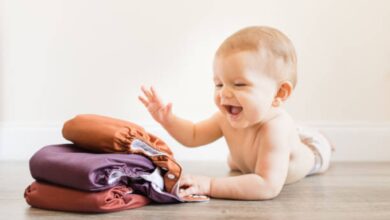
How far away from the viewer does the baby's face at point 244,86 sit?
1.33 metres

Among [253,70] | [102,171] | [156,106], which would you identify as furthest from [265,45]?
[102,171]

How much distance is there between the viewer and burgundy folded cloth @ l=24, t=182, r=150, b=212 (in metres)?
1.15

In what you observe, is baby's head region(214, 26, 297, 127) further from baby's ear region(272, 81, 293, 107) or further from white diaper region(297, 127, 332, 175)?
white diaper region(297, 127, 332, 175)

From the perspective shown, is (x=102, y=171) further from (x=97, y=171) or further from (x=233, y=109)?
(x=233, y=109)

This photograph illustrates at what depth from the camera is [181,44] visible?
2133 mm

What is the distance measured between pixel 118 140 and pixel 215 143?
97cm

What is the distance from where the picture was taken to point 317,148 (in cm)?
178

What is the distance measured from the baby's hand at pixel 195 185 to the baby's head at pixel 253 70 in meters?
0.19

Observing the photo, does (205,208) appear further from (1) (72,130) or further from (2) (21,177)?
(2) (21,177)

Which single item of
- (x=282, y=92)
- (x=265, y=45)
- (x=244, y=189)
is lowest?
(x=244, y=189)

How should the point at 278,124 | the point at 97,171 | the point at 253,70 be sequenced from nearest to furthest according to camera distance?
the point at 97,171 → the point at 253,70 → the point at 278,124

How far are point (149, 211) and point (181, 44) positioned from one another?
41.0 inches

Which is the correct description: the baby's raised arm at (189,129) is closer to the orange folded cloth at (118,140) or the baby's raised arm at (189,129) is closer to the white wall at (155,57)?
the orange folded cloth at (118,140)

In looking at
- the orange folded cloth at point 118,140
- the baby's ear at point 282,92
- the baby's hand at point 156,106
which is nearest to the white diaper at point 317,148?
the baby's ear at point 282,92
